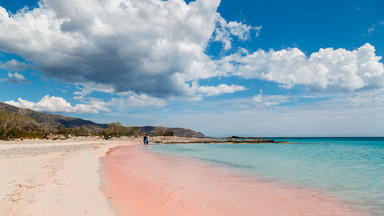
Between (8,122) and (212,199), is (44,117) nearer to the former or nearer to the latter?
(8,122)

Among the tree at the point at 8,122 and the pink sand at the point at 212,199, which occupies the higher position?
the tree at the point at 8,122

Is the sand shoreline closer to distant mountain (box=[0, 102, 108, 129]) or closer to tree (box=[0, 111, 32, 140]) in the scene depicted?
tree (box=[0, 111, 32, 140])

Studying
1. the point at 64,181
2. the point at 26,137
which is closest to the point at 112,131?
the point at 26,137

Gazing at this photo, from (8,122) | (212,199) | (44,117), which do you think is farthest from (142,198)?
(44,117)

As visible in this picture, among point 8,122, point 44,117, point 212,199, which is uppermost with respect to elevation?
point 44,117

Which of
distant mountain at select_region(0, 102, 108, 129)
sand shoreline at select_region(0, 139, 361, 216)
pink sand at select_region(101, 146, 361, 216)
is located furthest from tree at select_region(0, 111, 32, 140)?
pink sand at select_region(101, 146, 361, 216)

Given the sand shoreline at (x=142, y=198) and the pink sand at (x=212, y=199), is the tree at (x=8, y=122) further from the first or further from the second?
the pink sand at (x=212, y=199)

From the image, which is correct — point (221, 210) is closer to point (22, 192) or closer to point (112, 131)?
point (22, 192)

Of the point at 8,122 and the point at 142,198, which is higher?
the point at 8,122

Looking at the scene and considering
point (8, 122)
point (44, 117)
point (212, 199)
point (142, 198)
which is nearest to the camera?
point (142, 198)

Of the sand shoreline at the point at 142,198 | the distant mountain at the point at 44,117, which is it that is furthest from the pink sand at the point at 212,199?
the distant mountain at the point at 44,117

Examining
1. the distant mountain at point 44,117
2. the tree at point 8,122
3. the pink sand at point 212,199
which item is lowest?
the pink sand at point 212,199

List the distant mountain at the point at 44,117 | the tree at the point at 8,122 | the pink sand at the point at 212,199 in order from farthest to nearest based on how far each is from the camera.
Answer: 1. the distant mountain at the point at 44,117
2. the tree at the point at 8,122
3. the pink sand at the point at 212,199

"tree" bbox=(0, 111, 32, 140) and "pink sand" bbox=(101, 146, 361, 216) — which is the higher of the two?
"tree" bbox=(0, 111, 32, 140)
